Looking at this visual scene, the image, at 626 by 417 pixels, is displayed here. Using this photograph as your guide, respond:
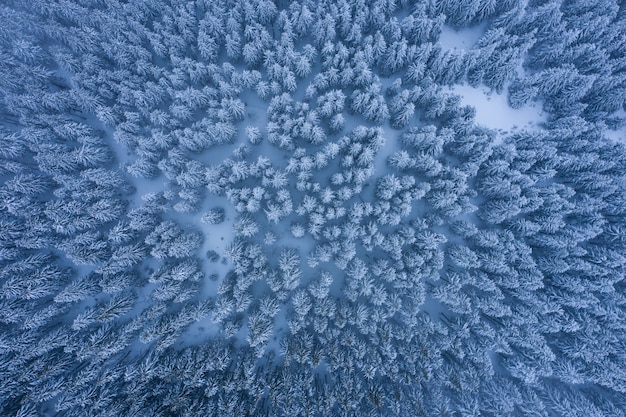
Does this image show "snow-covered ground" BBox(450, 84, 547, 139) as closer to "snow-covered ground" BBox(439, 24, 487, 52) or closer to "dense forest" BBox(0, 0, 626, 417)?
"dense forest" BBox(0, 0, 626, 417)

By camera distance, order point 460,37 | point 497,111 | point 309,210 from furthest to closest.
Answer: point 460,37 → point 497,111 → point 309,210

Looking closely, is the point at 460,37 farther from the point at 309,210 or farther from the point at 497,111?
the point at 309,210

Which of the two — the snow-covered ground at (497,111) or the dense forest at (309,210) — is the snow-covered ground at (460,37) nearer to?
the dense forest at (309,210)

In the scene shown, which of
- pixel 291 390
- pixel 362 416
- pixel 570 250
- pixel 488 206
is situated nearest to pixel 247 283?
pixel 291 390

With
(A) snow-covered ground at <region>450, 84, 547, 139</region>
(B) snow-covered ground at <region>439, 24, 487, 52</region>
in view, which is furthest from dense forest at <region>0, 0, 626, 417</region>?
(A) snow-covered ground at <region>450, 84, 547, 139</region>

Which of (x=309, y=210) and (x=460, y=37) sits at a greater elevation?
(x=460, y=37)

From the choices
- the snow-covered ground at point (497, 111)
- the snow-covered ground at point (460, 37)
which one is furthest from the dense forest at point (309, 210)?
the snow-covered ground at point (497, 111)

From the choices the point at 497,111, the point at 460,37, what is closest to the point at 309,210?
the point at 497,111

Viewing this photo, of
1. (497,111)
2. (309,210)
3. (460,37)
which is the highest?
(460,37)
